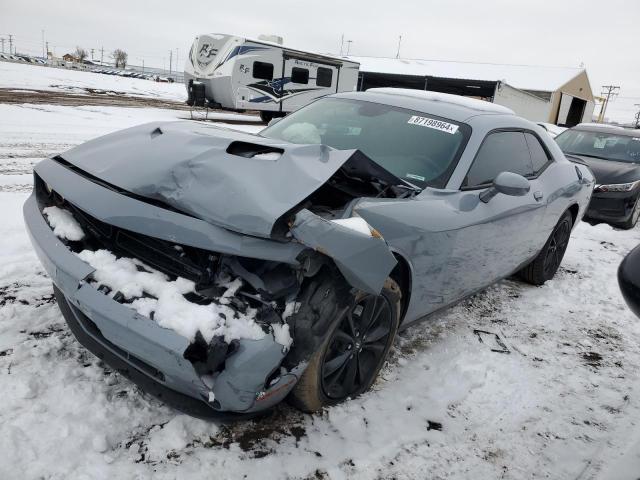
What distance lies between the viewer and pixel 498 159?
3430 millimetres

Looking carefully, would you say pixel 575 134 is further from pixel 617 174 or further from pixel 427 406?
pixel 427 406

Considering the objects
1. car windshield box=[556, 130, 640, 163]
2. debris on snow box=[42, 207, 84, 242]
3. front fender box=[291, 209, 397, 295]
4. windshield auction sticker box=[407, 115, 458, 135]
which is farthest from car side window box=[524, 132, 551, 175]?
car windshield box=[556, 130, 640, 163]

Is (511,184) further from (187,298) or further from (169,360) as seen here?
(169,360)

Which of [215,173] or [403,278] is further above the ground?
[215,173]

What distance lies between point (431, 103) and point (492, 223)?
3.38ft

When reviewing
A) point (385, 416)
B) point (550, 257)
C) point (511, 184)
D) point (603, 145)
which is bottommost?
point (385, 416)

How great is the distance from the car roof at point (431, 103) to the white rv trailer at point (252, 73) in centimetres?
1201

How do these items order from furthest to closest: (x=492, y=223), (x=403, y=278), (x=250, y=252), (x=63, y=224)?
1. (x=492, y=223)
2. (x=403, y=278)
3. (x=63, y=224)
4. (x=250, y=252)

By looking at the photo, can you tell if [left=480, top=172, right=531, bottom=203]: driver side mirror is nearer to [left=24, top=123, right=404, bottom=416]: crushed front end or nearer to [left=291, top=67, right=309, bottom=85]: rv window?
[left=24, top=123, right=404, bottom=416]: crushed front end

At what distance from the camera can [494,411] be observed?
2.65m

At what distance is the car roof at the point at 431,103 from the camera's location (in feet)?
11.1

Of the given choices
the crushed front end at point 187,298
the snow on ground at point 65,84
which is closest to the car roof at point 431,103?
the crushed front end at point 187,298

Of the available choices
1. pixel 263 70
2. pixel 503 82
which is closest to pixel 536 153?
pixel 263 70

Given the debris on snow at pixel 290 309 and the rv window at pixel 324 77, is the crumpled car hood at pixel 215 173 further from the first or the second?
the rv window at pixel 324 77
